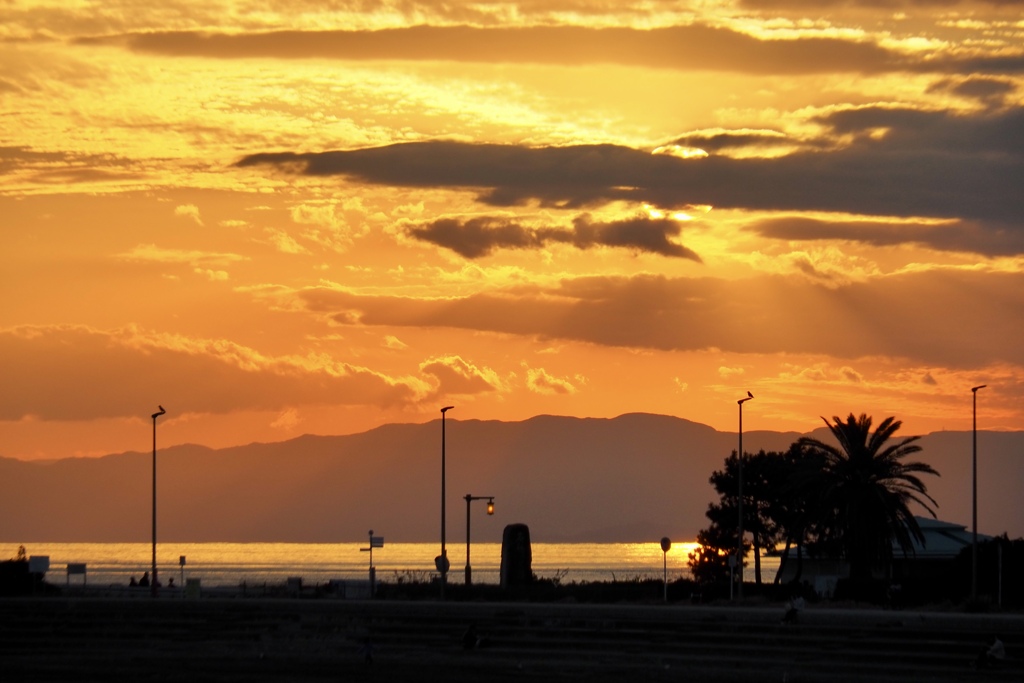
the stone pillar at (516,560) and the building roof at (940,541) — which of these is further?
the building roof at (940,541)

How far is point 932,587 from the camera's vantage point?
63.5 m

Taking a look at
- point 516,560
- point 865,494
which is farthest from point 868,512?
point 516,560

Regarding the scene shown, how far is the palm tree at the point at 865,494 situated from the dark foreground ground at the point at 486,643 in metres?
14.5

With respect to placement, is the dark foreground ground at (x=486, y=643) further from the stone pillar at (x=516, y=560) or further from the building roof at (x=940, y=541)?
the building roof at (x=940, y=541)

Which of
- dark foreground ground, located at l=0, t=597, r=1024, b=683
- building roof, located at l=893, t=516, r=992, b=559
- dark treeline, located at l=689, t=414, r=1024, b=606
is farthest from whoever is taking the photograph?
building roof, located at l=893, t=516, r=992, b=559

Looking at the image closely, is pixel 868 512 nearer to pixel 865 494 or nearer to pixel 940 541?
pixel 865 494

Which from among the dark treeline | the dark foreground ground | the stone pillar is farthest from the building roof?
the dark foreground ground

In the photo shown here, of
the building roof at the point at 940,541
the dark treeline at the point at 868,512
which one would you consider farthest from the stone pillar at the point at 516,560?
the building roof at the point at 940,541

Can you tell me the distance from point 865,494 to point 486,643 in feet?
87.1

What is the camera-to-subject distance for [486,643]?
45719 millimetres

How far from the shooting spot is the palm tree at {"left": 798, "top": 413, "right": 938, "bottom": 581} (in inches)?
2598

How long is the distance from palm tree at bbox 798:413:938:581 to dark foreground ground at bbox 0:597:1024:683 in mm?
14506

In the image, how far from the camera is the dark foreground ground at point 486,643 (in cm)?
4097

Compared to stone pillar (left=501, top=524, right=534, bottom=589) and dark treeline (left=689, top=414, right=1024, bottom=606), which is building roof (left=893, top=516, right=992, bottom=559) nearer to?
dark treeline (left=689, top=414, right=1024, bottom=606)
